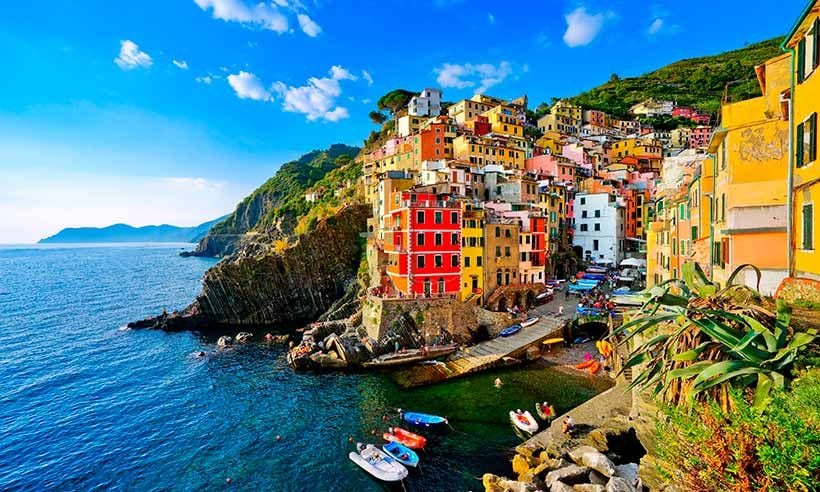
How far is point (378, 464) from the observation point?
71.7ft

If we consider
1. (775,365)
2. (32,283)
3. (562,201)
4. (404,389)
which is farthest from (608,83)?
(32,283)


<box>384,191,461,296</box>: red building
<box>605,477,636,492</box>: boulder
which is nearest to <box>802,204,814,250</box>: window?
<box>605,477,636,492</box>: boulder

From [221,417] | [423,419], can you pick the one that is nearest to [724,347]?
[423,419]

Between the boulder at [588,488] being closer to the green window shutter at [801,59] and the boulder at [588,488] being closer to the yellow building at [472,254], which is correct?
the green window shutter at [801,59]

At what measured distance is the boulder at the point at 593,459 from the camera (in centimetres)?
1761

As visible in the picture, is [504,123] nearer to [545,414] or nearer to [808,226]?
[545,414]

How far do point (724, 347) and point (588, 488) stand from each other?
31.0 feet

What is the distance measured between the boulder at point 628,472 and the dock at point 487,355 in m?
17.3

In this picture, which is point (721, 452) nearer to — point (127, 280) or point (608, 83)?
point (127, 280)

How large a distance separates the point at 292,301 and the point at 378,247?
2044 centimetres

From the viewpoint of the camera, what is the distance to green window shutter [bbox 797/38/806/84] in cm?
1144

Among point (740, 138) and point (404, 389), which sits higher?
point (740, 138)

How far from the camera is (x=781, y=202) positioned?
13.5 m

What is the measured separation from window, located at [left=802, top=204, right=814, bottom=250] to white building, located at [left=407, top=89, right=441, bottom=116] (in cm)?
10060
